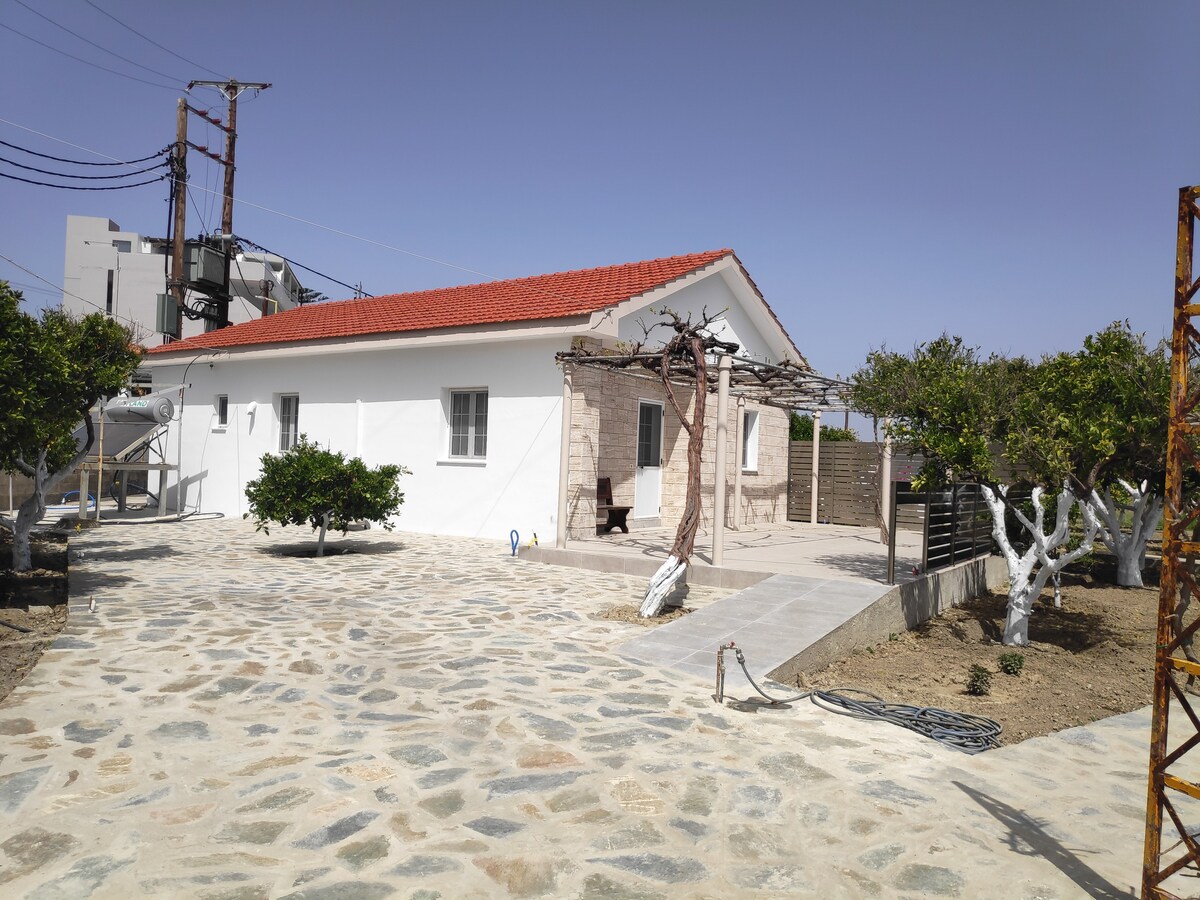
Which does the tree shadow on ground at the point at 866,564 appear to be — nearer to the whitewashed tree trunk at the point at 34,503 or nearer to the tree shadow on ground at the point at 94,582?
the tree shadow on ground at the point at 94,582

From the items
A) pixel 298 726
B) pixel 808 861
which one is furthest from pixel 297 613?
pixel 808 861

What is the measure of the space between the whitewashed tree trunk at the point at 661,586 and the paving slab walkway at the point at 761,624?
0.42 meters

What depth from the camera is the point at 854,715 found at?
5.87 metres

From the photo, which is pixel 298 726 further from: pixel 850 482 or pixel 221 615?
pixel 850 482

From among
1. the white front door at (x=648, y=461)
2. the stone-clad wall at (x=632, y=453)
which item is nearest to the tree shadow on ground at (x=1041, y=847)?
the stone-clad wall at (x=632, y=453)

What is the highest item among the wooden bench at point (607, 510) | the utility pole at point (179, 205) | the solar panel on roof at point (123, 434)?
the utility pole at point (179, 205)

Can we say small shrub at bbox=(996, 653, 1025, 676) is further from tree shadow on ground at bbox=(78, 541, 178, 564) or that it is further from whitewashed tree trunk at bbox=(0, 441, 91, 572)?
tree shadow on ground at bbox=(78, 541, 178, 564)

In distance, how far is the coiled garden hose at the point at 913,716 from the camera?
5.50 metres

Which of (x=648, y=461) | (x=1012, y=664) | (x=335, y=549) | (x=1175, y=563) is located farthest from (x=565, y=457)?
(x=1175, y=563)

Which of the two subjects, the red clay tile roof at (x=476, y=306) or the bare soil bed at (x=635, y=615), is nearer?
the bare soil bed at (x=635, y=615)

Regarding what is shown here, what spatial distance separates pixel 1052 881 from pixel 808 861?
1037 millimetres

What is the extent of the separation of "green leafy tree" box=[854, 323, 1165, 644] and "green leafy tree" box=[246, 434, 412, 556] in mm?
7415

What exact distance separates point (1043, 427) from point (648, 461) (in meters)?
8.71

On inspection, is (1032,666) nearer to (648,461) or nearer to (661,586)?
(661,586)
